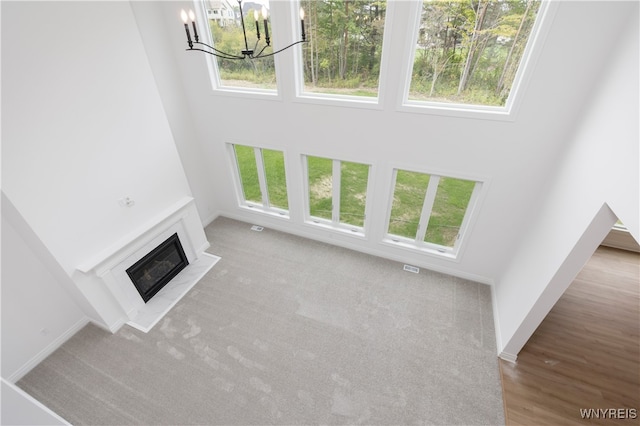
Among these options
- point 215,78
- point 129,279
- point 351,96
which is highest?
point 215,78

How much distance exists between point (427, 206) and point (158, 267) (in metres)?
4.33

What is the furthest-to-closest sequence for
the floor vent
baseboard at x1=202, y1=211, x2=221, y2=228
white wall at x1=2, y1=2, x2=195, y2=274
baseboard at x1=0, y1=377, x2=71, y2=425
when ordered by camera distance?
baseboard at x1=202, y1=211, x2=221, y2=228, the floor vent, white wall at x1=2, y1=2, x2=195, y2=274, baseboard at x1=0, y1=377, x2=71, y2=425

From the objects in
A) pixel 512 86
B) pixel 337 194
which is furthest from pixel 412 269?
pixel 512 86

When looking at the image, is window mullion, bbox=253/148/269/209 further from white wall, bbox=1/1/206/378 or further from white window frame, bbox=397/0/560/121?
white window frame, bbox=397/0/560/121

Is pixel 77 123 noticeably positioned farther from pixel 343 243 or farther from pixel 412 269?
pixel 412 269

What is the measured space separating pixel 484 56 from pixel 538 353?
371 cm

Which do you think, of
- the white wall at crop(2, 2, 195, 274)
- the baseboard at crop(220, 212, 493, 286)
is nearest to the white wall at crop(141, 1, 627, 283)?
the baseboard at crop(220, 212, 493, 286)

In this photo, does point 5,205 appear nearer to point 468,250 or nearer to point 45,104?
point 45,104

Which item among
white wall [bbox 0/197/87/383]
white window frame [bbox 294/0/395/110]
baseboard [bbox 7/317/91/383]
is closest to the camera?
white wall [bbox 0/197/87/383]

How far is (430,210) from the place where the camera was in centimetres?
436

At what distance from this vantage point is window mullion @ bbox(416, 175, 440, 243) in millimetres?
4032

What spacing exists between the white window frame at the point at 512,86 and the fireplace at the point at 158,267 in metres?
4.04

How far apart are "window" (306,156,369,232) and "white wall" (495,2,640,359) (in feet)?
8.23

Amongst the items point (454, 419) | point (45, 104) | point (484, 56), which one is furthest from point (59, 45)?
point (454, 419)
